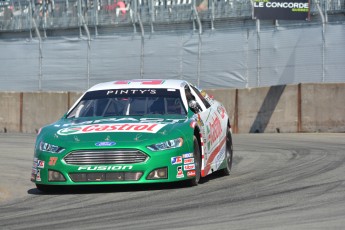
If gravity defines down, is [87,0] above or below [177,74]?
above

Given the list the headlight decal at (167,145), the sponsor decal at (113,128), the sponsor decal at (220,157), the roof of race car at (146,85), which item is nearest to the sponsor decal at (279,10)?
the sponsor decal at (220,157)

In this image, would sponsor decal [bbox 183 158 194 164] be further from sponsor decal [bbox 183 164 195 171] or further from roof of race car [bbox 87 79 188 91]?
roof of race car [bbox 87 79 188 91]

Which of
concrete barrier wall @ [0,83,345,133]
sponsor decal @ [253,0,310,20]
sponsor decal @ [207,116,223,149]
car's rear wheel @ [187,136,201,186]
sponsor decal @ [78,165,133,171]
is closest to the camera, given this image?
sponsor decal @ [78,165,133,171]

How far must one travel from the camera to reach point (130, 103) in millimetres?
12969

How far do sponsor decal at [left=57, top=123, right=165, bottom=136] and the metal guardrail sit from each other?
65.7ft

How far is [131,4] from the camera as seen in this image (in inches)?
1394

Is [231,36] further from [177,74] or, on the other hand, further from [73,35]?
[73,35]

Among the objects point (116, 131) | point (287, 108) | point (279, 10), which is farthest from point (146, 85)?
point (279, 10)

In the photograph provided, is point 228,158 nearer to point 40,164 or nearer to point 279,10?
point 40,164

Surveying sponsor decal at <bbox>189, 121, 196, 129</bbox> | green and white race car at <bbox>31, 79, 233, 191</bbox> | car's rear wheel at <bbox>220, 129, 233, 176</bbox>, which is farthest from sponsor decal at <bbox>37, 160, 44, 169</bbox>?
car's rear wheel at <bbox>220, 129, 233, 176</bbox>

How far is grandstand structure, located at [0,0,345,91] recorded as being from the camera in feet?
103

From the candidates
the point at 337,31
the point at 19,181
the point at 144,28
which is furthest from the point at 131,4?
the point at 19,181

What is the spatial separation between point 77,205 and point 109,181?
95 cm

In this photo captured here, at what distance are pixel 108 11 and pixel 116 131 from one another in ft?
82.2
